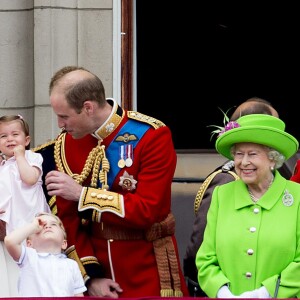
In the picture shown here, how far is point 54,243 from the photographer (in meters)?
6.60

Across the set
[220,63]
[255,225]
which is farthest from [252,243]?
[220,63]

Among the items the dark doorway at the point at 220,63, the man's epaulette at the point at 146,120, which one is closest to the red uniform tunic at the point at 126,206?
the man's epaulette at the point at 146,120

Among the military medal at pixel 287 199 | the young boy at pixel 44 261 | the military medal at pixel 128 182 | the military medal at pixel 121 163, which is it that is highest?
the military medal at pixel 121 163

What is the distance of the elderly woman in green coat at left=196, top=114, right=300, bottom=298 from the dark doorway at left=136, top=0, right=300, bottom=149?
4415 millimetres

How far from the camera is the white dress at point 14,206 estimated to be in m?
6.92

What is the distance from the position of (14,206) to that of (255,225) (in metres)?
1.32

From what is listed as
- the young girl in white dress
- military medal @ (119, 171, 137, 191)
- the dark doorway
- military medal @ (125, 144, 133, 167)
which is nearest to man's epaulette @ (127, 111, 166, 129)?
military medal @ (125, 144, 133, 167)

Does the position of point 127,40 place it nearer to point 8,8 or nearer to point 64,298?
point 8,8

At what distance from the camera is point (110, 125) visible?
688 centimetres

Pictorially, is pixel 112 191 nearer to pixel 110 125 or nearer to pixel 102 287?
pixel 110 125

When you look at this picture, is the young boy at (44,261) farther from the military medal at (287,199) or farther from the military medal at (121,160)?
the military medal at (287,199)

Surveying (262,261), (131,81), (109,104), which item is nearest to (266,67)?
(131,81)

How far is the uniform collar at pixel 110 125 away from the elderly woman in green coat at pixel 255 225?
2.20ft

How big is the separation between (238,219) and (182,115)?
495 centimetres
